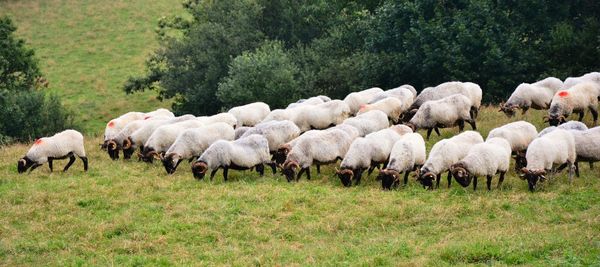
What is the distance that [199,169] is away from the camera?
21609mm

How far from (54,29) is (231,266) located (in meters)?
49.4

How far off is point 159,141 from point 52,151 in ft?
10.9

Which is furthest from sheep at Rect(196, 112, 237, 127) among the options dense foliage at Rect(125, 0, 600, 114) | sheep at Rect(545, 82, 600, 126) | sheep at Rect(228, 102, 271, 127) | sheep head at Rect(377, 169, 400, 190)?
sheep at Rect(545, 82, 600, 126)

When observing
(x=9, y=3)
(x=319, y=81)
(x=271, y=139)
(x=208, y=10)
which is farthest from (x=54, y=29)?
(x=271, y=139)

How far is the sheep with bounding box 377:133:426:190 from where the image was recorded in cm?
1978

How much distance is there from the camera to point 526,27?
34.5 meters

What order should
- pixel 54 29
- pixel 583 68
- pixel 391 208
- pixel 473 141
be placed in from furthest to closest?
pixel 54 29
pixel 583 68
pixel 473 141
pixel 391 208

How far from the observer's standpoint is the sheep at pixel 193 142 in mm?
22819

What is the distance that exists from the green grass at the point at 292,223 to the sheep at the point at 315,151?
57 cm

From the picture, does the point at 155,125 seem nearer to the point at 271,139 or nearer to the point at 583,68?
the point at 271,139

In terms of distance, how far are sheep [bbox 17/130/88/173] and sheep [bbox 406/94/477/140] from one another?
Answer: 10483 millimetres

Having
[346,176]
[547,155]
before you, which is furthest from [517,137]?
[346,176]

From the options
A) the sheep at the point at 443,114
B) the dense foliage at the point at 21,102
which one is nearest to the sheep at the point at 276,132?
Answer: the sheep at the point at 443,114

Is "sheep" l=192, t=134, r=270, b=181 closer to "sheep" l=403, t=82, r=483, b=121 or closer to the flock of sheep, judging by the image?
the flock of sheep
